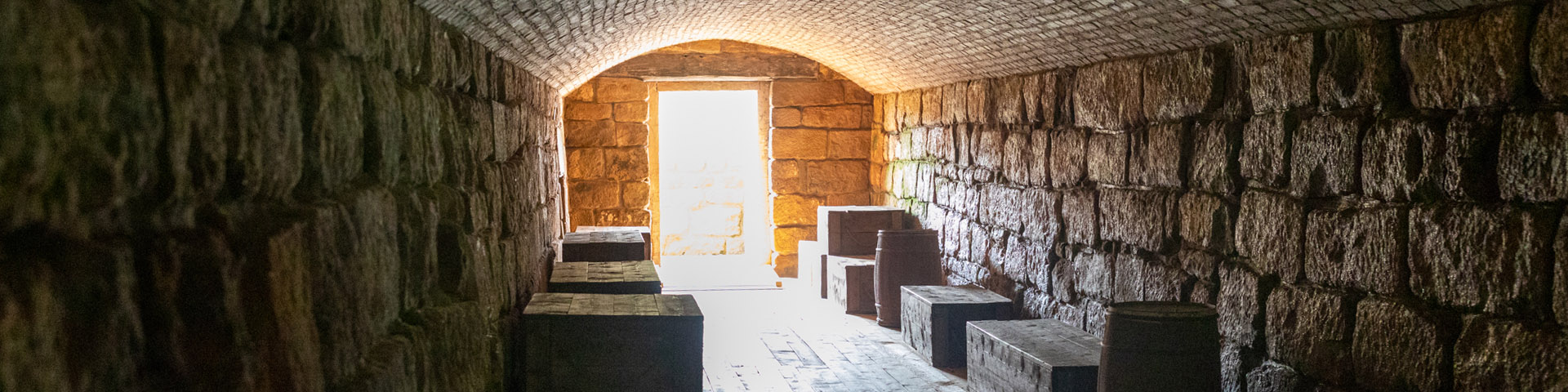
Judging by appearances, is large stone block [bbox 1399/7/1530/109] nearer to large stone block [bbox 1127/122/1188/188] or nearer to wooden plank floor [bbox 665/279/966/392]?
large stone block [bbox 1127/122/1188/188]

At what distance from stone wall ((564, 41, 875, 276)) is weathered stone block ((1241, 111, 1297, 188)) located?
5739mm

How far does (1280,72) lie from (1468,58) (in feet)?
2.74

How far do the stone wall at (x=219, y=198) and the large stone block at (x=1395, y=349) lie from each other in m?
2.39

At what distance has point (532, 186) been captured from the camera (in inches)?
221

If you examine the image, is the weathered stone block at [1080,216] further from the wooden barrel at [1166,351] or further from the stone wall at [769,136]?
the stone wall at [769,136]

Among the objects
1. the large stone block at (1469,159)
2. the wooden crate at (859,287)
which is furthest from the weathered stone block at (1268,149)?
the wooden crate at (859,287)

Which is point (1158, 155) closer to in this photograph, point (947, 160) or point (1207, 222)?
point (1207, 222)

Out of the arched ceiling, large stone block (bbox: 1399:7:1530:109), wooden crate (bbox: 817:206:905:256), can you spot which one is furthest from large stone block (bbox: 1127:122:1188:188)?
wooden crate (bbox: 817:206:905:256)

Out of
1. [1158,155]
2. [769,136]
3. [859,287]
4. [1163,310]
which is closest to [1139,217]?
[1158,155]

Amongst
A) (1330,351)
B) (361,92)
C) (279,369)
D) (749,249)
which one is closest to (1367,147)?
(1330,351)

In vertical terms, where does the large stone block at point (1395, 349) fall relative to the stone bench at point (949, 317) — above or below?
above

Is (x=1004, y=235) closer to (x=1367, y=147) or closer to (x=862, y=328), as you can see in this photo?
(x=862, y=328)

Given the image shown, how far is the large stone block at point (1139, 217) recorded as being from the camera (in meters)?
4.40

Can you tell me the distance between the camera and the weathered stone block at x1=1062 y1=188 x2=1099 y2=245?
512cm
